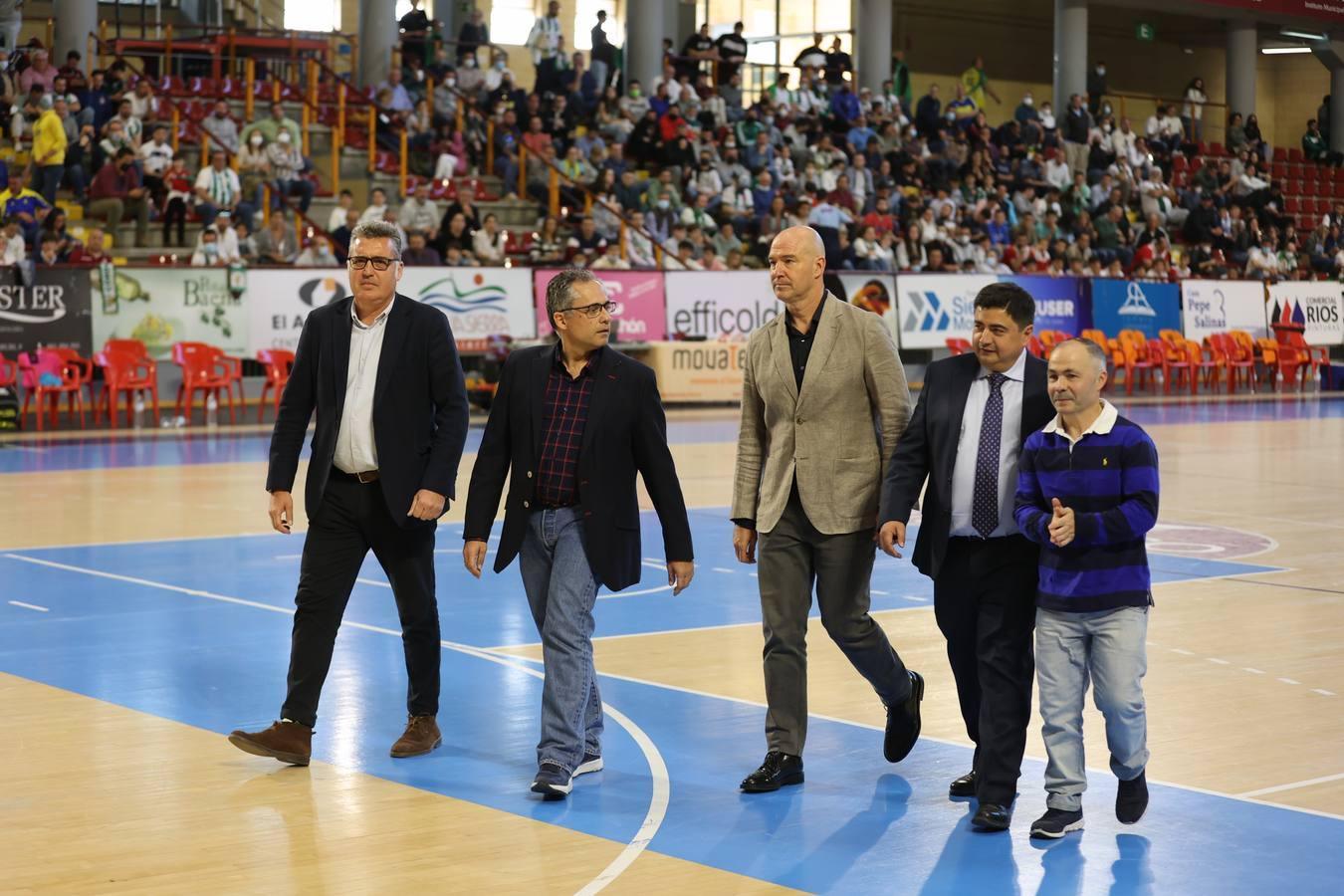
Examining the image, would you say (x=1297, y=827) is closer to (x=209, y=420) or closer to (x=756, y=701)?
(x=756, y=701)

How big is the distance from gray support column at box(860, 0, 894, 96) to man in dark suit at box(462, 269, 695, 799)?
35.0 m

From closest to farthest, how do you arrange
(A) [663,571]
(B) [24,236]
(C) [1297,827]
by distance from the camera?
1. (C) [1297,827]
2. (A) [663,571]
3. (B) [24,236]

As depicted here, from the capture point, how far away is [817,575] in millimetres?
7523

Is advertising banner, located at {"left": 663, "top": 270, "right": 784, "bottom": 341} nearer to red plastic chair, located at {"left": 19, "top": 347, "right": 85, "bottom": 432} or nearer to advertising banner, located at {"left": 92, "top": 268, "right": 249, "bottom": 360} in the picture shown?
advertising banner, located at {"left": 92, "top": 268, "right": 249, "bottom": 360}

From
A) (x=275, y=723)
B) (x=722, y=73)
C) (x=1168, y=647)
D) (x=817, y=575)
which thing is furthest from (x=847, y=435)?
(x=722, y=73)

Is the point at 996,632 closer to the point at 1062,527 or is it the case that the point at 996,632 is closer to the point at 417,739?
the point at 1062,527

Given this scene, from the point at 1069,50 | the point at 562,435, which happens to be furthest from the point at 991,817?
the point at 1069,50

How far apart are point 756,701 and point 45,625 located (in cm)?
448

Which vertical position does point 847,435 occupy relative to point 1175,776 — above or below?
above

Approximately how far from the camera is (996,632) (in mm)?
6844

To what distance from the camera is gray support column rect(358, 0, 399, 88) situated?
33.6m

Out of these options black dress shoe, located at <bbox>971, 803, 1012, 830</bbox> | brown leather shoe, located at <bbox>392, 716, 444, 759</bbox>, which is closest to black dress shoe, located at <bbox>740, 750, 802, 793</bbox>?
black dress shoe, located at <bbox>971, 803, 1012, 830</bbox>

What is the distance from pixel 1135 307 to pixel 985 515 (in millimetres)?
29972

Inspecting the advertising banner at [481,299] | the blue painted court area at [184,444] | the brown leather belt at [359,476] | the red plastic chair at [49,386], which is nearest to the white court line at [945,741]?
the brown leather belt at [359,476]
